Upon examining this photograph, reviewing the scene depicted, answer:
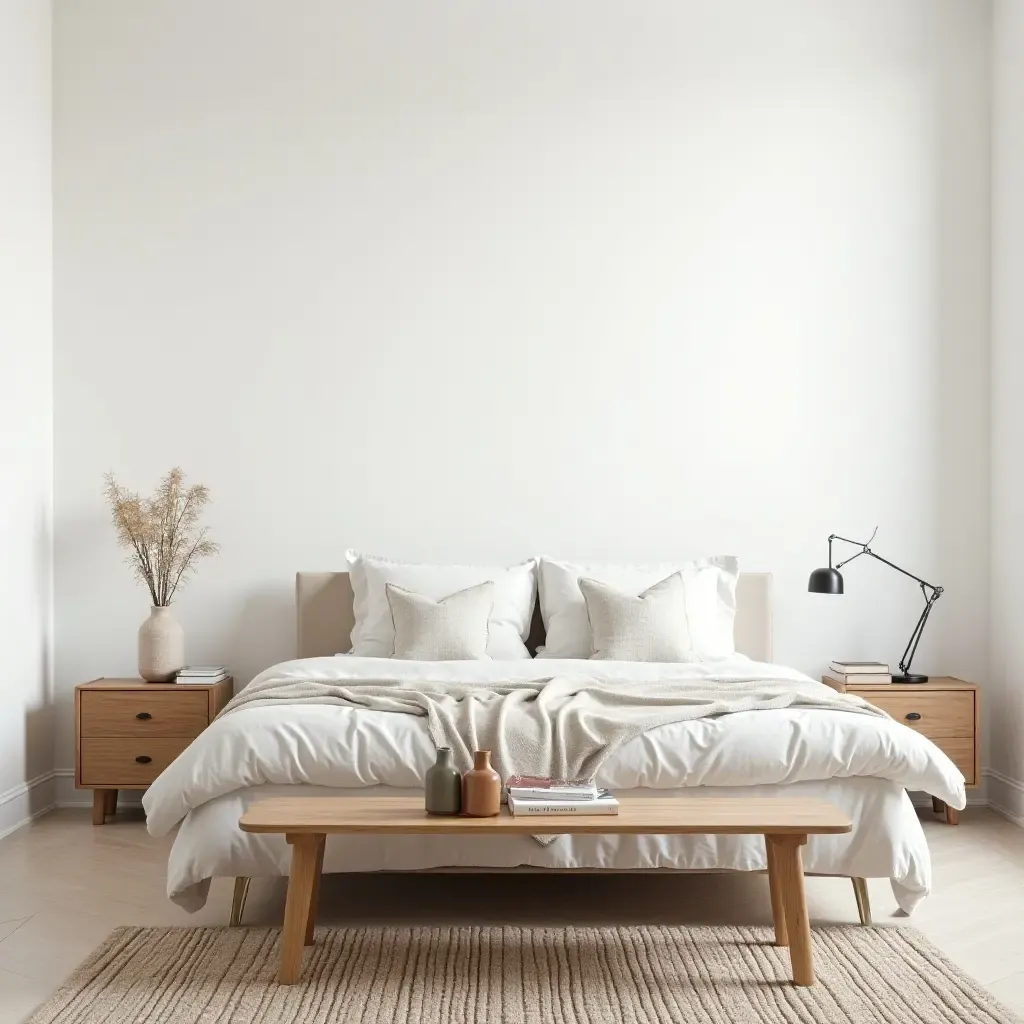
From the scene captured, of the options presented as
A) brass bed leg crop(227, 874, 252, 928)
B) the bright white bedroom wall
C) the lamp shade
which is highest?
the bright white bedroom wall

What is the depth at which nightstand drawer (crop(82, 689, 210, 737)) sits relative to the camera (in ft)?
14.4

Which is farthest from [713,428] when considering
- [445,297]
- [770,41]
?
[770,41]

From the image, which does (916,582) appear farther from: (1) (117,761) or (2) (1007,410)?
(1) (117,761)

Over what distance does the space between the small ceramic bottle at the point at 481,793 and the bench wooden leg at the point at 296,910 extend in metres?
0.41

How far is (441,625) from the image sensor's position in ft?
13.9

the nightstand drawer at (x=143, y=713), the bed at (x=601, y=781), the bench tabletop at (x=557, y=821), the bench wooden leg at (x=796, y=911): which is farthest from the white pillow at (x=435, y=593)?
the bench wooden leg at (x=796, y=911)

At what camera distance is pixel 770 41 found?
493cm

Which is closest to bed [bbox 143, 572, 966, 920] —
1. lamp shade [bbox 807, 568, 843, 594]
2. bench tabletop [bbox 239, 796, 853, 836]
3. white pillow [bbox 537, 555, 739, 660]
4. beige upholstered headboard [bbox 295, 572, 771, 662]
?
bench tabletop [bbox 239, 796, 853, 836]

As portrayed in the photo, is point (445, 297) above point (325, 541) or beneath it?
above

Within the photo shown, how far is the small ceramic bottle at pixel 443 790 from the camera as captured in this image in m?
2.64

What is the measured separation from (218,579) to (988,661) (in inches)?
137

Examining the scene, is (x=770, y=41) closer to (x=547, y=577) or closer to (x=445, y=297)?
(x=445, y=297)

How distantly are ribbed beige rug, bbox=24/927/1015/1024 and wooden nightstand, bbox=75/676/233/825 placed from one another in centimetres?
137

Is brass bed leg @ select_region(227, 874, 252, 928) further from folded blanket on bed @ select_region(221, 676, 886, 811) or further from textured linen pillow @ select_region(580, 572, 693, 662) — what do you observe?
textured linen pillow @ select_region(580, 572, 693, 662)
